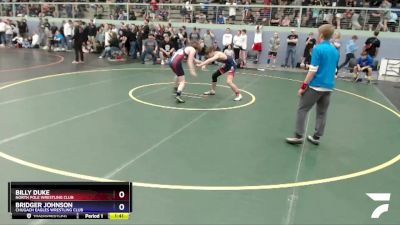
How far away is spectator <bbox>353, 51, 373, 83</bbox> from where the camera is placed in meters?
14.9

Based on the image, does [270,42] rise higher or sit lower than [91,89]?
higher

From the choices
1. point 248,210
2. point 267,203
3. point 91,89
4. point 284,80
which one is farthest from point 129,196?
point 284,80

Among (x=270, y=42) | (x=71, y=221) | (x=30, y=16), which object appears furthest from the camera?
(x=30, y=16)

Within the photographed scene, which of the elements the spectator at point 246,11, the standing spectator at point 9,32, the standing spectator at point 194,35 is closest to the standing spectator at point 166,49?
the standing spectator at point 194,35

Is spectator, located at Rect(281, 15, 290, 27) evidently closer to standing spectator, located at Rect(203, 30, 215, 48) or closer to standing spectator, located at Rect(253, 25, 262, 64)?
standing spectator, located at Rect(253, 25, 262, 64)

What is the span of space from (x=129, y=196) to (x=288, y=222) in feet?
6.60

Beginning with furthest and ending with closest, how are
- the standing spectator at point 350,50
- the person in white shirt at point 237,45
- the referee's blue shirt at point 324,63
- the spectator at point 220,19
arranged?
the spectator at point 220,19, the person in white shirt at point 237,45, the standing spectator at point 350,50, the referee's blue shirt at point 324,63

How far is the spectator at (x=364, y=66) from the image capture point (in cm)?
1489

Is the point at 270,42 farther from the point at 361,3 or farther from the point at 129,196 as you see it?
the point at 129,196

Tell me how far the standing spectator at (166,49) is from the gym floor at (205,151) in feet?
21.7

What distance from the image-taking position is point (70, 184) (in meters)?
3.20

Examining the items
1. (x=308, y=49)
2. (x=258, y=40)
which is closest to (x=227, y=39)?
(x=258, y=40)

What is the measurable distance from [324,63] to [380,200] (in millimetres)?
2589

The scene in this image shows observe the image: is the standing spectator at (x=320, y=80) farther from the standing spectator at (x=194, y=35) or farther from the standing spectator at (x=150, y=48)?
the standing spectator at (x=194, y=35)
